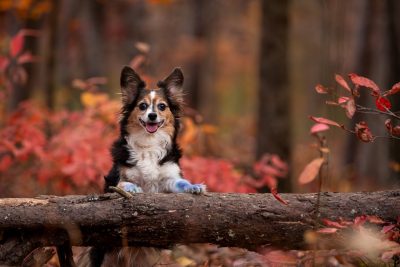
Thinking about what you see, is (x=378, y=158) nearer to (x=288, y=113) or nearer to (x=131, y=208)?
(x=288, y=113)

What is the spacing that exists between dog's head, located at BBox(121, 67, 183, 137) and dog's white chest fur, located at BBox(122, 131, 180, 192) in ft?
0.30

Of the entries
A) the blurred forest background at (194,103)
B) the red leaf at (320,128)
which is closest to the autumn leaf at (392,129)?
the red leaf at (320,128)

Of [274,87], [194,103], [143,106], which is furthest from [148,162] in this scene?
[194,103]

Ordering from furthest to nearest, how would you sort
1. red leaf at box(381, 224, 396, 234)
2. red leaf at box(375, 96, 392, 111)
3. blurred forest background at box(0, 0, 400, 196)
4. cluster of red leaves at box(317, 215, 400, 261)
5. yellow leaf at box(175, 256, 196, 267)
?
blurred forest background at box(0, 0, 400, 196) < yellow leaf at box(175, 256, 196, 267) < red leaf at box(375, 96, 392, 111) < red leaf at box(381, 224, 396, 234) < cluster of red leaves at box(317, 215, 400, 261)

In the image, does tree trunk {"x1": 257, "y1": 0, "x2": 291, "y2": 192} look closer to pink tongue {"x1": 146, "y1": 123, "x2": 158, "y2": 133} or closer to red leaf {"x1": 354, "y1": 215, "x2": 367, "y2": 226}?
pink tongue {"x1": 146, "y1": 123, "x2": 158, "y2": 133}

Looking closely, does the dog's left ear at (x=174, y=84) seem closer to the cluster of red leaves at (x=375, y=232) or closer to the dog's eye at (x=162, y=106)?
the dog's eye at (x=162, y=106)

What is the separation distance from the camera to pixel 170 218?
4.45 meters

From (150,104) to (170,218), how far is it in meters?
1.69

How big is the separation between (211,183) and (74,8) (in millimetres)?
13380

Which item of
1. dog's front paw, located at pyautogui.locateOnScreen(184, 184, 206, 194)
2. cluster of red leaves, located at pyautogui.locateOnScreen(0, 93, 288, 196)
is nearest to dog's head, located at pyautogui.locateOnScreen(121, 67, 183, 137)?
dog's front paw, located at pyautogui.locateOnScreen(184, 184, 206, 194)

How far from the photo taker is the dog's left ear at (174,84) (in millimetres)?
6051

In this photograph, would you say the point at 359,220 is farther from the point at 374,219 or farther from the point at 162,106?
the point at 162,106

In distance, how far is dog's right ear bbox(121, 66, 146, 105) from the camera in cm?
593

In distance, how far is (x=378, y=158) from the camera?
1334 centimetres
